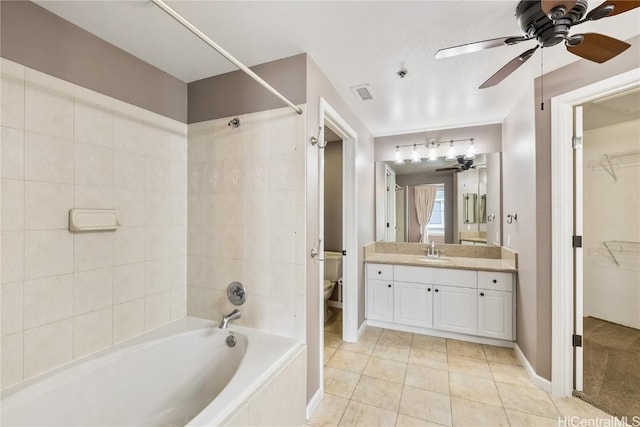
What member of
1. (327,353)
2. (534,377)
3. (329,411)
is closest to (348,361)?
(327,353)

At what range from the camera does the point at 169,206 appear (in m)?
1.97

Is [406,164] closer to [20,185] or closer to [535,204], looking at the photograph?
[535,204]

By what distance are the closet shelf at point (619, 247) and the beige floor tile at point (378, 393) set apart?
3108mm

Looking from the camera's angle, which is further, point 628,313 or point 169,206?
point 628,313

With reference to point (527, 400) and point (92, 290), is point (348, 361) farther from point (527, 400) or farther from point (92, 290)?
point (92, 290)

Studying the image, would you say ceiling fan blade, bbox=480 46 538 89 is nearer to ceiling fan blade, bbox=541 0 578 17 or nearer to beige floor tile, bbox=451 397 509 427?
ceiling fan blade, bbox=541 0 578 17

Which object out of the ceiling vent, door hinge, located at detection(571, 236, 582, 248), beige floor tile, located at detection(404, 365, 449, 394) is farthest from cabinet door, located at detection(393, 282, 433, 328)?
the ceiling vent

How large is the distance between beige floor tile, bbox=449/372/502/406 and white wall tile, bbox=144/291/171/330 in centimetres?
216

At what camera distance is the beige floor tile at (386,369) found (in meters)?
2.11

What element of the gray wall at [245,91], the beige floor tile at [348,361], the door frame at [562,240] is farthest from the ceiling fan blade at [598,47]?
the beige floor tile at [348,361]

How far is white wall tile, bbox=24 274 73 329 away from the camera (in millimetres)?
1273

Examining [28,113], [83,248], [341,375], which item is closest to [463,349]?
[341,375]

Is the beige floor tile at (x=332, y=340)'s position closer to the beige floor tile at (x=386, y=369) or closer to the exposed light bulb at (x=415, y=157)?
the beige floor tile at (x=386, y=369)

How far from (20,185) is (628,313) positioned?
5348mm
